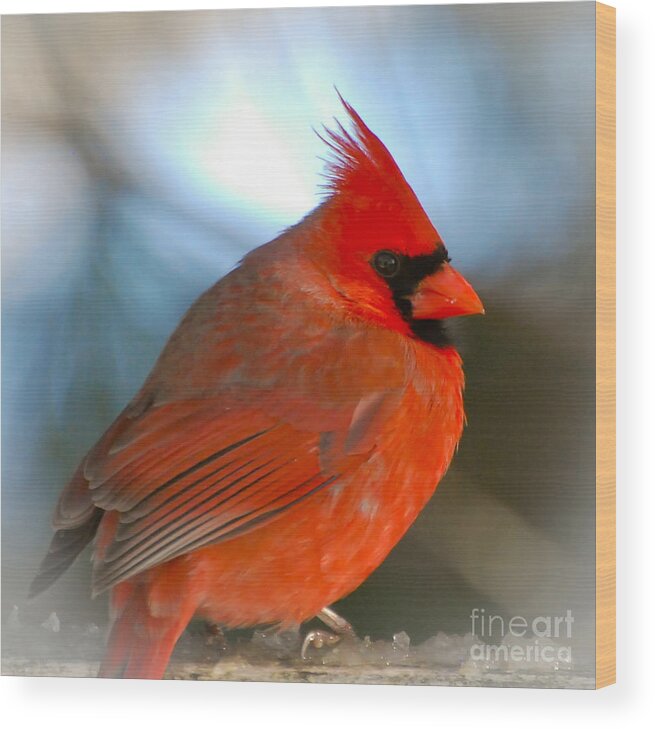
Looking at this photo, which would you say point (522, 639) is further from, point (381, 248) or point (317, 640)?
point (381, 248)

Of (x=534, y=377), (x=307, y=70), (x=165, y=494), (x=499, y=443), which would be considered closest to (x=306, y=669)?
(x=165, y=494)

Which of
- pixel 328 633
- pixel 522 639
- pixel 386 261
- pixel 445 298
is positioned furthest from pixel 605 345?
pixel 328 633

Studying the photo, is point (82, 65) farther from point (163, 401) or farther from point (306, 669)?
point (306, 669)

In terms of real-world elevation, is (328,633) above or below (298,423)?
below

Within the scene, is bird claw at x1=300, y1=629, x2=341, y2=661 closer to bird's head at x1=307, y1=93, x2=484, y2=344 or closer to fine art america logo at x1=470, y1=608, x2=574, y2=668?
fine art america logo at x1=470, y1=608, x2=574, y2=668

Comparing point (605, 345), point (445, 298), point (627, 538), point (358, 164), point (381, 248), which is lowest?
point (627, 538)

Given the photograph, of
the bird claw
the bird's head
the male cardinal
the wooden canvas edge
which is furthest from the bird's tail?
the wooden canvas edge

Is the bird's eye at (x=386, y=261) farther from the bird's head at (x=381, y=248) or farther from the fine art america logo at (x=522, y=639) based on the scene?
the fine art america logo at (x=522, y=639)
